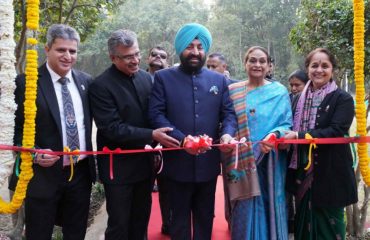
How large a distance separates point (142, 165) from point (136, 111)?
42cm

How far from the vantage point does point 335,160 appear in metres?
2.80

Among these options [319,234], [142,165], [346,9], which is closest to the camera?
[142,165]

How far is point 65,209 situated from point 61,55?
1124 millimetres

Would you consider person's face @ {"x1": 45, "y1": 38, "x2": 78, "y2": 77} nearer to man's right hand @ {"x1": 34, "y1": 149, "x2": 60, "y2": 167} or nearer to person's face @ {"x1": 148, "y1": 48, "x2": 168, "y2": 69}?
man's right hand @ {"x1": 34, "y1": 149, "x2": 60, "y2": 167}

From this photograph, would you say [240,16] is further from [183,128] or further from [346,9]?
[183,128]

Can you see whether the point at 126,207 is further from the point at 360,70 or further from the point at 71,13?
the point at 71,13

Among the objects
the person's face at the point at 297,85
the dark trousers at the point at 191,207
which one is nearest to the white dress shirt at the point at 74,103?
the dark trousers at the point at 191,207

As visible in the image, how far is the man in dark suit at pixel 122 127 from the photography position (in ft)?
8.50

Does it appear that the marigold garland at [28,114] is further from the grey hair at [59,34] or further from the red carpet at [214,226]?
the red carpet at [214,226]

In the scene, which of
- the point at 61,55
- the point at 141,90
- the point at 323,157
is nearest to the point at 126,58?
the point at 141,90

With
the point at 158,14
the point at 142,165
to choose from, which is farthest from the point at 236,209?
the point at 158,14

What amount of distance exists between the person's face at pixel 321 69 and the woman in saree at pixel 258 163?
0.90ft

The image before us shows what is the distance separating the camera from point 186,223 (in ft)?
8.84

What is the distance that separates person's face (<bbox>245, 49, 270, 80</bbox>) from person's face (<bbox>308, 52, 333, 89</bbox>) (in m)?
0.38
